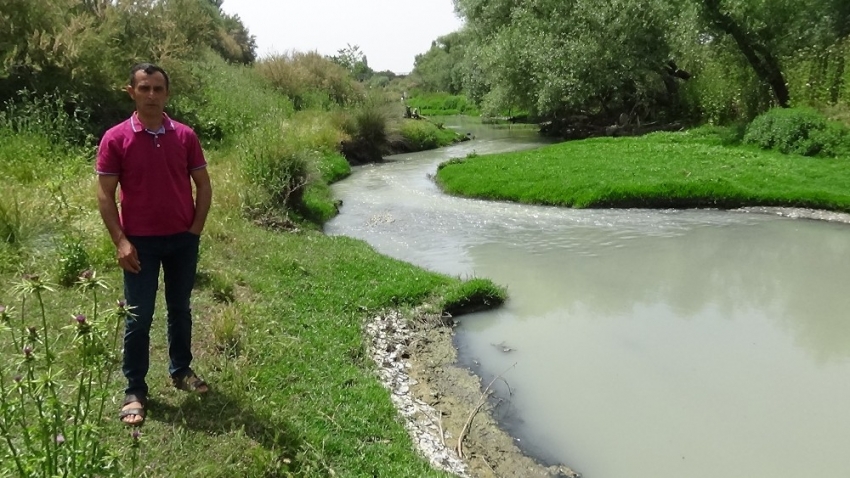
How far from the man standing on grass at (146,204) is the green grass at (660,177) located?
10.3 m

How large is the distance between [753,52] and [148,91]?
2041 centimetres

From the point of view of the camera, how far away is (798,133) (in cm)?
1564

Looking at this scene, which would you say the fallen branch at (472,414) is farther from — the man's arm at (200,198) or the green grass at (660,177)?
the green grass at (660,177)

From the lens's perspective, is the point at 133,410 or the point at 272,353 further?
the point at 272,353

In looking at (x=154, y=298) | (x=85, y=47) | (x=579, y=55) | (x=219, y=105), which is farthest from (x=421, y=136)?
(x=154, y=298)

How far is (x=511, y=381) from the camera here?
18.9 ft

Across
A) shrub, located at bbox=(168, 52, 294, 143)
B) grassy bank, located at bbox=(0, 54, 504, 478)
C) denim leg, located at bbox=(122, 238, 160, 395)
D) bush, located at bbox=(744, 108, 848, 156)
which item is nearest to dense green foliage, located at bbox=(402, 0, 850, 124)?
bush, located at bbox=(744, 108, 848, 156)

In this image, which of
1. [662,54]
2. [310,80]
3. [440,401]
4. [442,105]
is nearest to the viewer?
[440,401]

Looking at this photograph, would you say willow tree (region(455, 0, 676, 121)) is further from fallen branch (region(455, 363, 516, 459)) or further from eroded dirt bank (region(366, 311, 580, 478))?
fallen branch (region(455, 363, 516, 459))

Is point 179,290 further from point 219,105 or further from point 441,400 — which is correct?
point 219,105

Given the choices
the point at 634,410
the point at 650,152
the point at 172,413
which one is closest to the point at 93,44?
the point at 172,413

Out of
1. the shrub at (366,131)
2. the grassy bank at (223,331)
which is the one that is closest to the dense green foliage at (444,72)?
the shrub at (366,131)

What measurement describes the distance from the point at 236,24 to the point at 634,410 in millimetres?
44841

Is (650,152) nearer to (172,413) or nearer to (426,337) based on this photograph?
(426,337)
